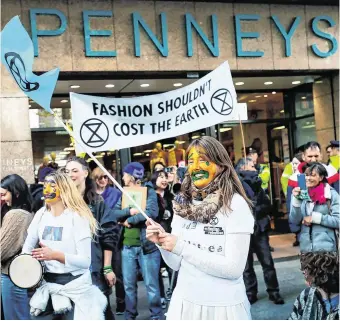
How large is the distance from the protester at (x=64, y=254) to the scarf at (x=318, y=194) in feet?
8.35

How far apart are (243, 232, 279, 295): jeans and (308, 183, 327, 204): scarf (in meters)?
1.10

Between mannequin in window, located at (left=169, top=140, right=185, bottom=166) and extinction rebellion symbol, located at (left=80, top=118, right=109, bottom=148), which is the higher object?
extinction rebellion symbol, located at (left=80, top=118, right=109, bottom=148)

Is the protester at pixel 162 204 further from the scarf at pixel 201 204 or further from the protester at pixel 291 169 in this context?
the scarf at pixel 201 204

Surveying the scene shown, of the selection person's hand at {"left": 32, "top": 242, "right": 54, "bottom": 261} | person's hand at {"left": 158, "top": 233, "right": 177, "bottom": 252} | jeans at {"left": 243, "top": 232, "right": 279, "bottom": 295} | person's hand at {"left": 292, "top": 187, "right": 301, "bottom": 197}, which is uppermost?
person's hand at {"left": 292, "top": 187, "right": 301, "bottom": 197}

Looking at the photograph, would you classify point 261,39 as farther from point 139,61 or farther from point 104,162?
point 104,162

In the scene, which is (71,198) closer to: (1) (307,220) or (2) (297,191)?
(2) (297,191)

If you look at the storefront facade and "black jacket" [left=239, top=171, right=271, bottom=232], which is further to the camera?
the storefront facade

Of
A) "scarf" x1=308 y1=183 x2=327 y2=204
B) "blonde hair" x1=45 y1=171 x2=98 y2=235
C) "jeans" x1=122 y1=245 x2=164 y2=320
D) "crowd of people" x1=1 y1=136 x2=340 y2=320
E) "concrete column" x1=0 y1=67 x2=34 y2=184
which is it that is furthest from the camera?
"concrete column" x1=0 y1=67 x2=34 y2=184

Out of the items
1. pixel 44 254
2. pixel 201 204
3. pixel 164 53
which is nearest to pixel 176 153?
pixel 164 53

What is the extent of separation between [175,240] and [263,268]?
3995 millimetres

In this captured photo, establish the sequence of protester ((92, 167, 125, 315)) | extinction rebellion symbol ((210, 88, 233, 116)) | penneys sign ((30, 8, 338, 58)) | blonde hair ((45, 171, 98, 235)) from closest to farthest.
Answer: blonde hair ((45, 171, 98, 235)) < extinction rebellion symbol ((210, 88, 233, 116)) < protester ((92, 167, 125, 315)) < penneys sign ((30, 8, 338, 58))

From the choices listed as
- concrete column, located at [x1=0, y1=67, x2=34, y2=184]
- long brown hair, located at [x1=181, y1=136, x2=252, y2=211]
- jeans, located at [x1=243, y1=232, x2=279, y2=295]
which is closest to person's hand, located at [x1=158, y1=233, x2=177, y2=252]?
long brown hair, located at [x1=181, y1=136, x2=252, y2=211]

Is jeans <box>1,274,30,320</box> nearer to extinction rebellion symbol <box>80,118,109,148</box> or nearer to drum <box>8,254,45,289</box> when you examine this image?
drum <box>8,254,45,289</box>

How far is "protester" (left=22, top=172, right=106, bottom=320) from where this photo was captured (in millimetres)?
3996
